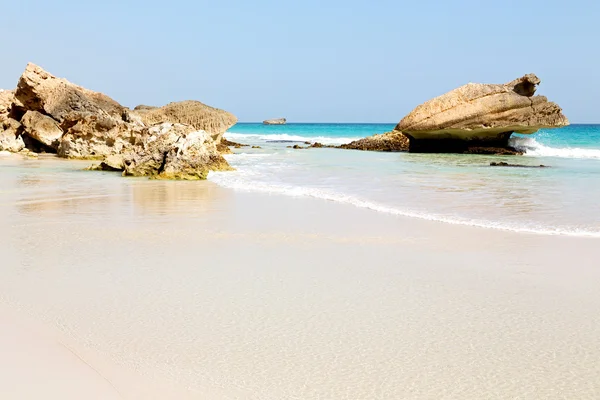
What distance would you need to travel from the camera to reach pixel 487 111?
992 inches

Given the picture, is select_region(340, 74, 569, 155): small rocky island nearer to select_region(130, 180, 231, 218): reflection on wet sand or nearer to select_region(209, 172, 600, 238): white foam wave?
select_region(209, 172, 600, 238): white foam wave

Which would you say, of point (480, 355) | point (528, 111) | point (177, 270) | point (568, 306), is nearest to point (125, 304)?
point (177, 270)

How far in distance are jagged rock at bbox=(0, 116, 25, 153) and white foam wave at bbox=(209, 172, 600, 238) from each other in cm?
1095

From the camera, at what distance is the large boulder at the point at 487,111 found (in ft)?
82.8

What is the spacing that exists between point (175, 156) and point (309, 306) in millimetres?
10446

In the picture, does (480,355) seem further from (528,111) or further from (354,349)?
(528,111)

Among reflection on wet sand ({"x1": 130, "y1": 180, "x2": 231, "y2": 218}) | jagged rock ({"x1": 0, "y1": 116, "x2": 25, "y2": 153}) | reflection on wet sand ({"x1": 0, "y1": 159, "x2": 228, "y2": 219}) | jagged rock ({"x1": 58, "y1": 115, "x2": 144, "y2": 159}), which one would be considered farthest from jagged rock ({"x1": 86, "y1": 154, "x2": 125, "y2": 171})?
jagged rock ({"x1": 0, "y1": 116, "x2": 25, "y2": 153})

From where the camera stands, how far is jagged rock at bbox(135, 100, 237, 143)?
21516 millimetres

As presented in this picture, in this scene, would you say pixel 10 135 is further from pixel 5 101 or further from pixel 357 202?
pixel 357 202

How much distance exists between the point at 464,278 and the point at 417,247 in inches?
46.0

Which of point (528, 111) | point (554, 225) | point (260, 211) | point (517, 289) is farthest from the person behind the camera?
point (528, 111)

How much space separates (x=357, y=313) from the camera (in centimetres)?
374

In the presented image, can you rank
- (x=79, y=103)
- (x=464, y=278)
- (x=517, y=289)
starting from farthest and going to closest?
1. (x=79, y=103)
2. (x=464, y=278)
3. (x=517, y=289)

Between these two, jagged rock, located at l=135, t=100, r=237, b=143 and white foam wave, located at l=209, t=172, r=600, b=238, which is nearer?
white foam wave, located at l=209, t=172, r=600, b=238
